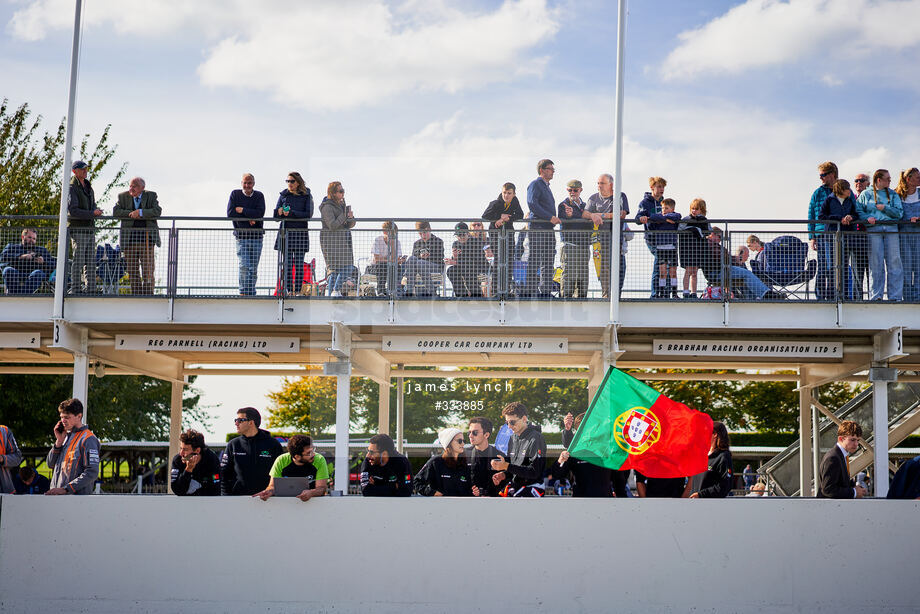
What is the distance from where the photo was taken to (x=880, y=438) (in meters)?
14.7

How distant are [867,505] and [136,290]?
10679mm

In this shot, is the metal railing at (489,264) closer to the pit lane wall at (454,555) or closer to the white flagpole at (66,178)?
the white flagpole at (66,178)

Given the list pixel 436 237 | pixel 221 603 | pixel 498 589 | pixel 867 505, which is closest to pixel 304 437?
pixel 221 603

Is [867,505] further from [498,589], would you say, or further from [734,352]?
[734,352]

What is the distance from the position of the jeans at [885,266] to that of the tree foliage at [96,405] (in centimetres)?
1821

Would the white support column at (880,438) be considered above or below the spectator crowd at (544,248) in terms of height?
A: below

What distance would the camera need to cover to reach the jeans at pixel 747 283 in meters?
14.6

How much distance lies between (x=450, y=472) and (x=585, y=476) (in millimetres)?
1254

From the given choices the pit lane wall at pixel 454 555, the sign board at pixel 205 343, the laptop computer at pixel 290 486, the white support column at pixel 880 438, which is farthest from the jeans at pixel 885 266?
the laptop computer at pixel 290 486

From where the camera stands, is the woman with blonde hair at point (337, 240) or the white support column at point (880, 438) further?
the woman with blonde hair at point (337, 240)

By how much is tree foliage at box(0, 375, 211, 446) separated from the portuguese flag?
18130mm

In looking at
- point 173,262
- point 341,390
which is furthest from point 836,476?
point 173,262

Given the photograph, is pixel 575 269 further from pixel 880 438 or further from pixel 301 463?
pixel 301 463

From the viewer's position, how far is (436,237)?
48.6ft
